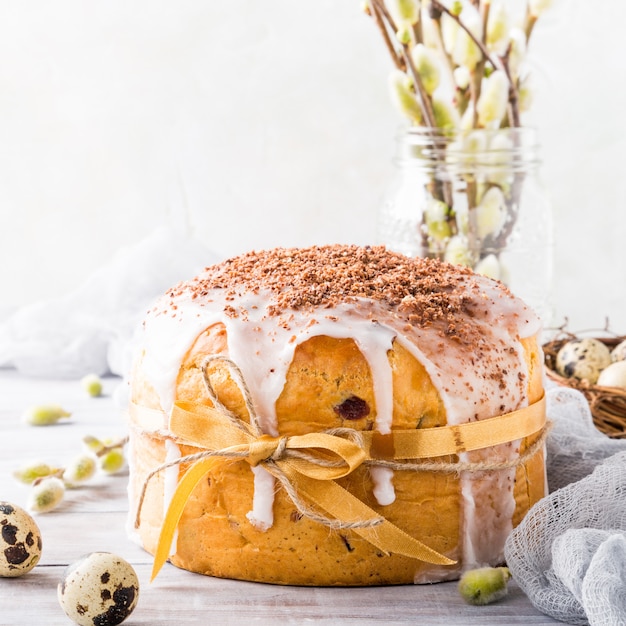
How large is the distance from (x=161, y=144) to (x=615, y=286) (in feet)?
4.69

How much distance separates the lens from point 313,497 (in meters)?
1.25

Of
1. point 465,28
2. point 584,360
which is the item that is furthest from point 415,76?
point 584,360

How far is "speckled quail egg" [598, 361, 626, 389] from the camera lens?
192cm

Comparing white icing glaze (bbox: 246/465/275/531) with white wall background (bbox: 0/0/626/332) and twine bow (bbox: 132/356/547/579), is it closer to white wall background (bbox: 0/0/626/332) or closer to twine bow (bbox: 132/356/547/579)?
twine bow (bbox: 132/356/547/579)

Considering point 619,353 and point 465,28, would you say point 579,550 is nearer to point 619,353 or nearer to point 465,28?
point 619,353

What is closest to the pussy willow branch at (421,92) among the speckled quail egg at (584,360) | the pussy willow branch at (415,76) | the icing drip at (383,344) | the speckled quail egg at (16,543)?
the pussy willow branch at (415,76)

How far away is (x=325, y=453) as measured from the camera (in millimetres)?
1259

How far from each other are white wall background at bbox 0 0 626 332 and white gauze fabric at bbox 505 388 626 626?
159 cm

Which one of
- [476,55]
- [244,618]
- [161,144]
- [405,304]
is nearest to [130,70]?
[161,144]

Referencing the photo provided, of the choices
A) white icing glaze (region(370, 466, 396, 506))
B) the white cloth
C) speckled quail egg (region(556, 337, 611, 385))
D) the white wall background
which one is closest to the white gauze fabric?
white icing glaze (region(370, 466, 396, 506))

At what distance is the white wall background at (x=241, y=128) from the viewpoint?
2916mm

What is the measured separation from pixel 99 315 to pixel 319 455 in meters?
1.60

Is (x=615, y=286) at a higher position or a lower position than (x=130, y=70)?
lower

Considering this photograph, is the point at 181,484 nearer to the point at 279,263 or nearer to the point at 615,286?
the point at 279,263
